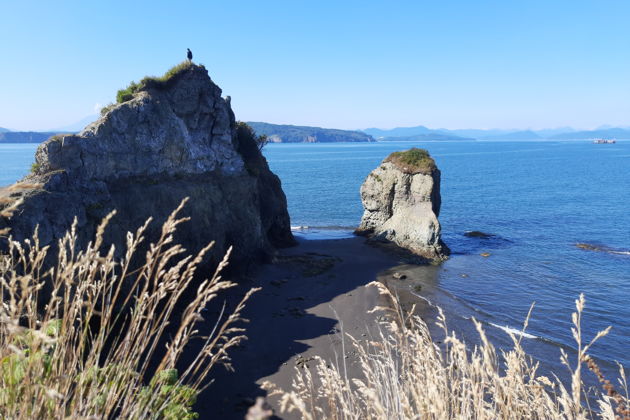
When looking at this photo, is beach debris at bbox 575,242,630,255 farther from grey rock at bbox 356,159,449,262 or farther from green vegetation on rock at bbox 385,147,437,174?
green vegetation on rock at bbox 385,147,437,174

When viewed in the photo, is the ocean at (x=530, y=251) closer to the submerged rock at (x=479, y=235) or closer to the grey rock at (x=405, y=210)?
the submerged rock at (x=479, y=235)

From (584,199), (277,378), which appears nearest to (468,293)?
(277,378)

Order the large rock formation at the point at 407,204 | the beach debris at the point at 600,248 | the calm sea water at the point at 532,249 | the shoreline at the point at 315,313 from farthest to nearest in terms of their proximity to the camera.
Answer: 1. the beach debris at the point at 600,248
2. the large rock formation at the point at 407,204
3. the calm sea water at the point at 532,249
4. the shoreline at the point at 315,313

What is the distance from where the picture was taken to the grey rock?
37656mm

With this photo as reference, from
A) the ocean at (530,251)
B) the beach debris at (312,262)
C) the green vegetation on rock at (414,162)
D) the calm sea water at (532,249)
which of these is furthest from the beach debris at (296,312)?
the green vegetation on rock at (414,162)

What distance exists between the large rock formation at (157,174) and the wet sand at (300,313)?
4.13m

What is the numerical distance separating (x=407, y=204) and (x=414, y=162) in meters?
4.63

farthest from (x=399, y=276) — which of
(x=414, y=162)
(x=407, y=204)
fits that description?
(x=414, y=162)

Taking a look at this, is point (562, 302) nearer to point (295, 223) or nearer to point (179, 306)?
point (179, 306)

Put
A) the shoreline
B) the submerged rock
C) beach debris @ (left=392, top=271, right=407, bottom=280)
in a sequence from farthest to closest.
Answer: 1. the submerged rock
2. beach debris @ (left=392, top=271, right=407, bottom=280)
3. the shoreline

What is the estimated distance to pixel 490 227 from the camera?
50.9 meters

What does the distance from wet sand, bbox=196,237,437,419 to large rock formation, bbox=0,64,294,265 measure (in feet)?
13.6

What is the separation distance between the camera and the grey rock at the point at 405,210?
3766 cm

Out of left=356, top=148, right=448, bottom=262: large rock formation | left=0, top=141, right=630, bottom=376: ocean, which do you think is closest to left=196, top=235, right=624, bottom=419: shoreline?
left=0, top=141, right=630, bottom=376: ocean
